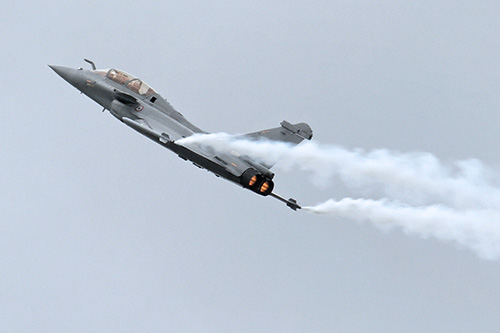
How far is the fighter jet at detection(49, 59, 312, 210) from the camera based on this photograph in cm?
2880

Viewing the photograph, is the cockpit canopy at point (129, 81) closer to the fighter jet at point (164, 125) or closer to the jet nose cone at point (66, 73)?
the fighter jet at point (164, 125)

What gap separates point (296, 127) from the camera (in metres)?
29.9

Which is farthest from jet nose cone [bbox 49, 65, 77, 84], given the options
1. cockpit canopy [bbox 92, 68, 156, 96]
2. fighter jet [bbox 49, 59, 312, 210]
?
cockpit canopy [bbox 92, 68, 156, 96]

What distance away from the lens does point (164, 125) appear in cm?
3131

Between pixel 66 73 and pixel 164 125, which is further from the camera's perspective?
pixel 66 73

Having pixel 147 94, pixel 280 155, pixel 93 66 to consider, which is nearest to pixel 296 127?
pixel 280 155

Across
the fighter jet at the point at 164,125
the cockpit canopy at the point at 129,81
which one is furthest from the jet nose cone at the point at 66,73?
the cockpit canopy at the point at 129,81

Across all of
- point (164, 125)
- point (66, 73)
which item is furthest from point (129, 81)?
point (66, 73)

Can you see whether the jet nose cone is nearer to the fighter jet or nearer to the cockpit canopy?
the fighter jet

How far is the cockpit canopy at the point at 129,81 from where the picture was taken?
3275 cm

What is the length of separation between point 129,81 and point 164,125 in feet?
8.99

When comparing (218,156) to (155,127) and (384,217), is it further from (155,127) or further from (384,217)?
(384,217)

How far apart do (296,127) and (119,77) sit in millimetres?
7321

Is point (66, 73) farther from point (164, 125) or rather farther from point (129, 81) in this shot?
point (164, 125)
